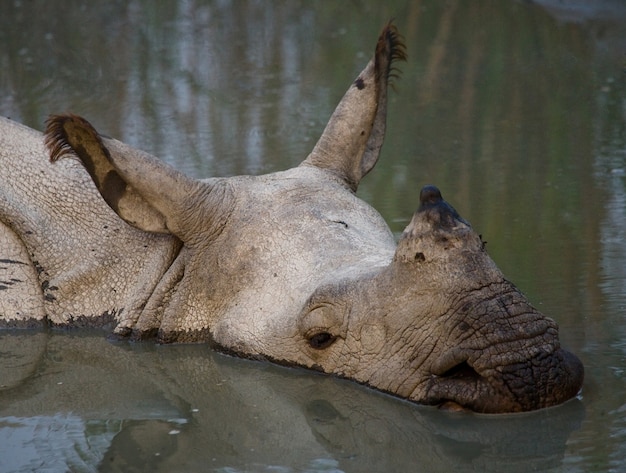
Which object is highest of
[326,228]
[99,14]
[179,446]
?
[99,14]

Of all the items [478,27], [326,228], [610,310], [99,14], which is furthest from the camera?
[99,14]

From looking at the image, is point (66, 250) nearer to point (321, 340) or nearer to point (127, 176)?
point (127, 176)

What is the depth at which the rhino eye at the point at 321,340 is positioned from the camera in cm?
541

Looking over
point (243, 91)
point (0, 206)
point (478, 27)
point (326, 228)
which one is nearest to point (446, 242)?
point (326, 228)

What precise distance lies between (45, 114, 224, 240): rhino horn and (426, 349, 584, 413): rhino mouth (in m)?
1.69

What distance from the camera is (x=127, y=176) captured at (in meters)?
5.91

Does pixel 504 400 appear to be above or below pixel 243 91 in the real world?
below

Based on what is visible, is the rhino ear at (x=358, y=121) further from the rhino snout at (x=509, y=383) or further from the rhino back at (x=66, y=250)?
the rhino snout at (x=509, y=383)

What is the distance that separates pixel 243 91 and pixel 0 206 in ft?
20.1

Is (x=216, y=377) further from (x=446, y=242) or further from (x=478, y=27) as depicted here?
(x=478, y=27)

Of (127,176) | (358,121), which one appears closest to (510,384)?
(127,176)

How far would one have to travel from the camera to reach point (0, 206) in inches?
257

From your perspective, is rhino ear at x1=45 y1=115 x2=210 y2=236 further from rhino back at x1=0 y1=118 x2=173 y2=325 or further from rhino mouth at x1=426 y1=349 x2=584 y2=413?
rhino mouth at x1=426 y1=349 x2=584 y2=413

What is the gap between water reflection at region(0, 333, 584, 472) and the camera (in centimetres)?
470
